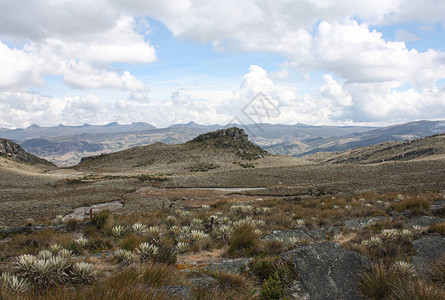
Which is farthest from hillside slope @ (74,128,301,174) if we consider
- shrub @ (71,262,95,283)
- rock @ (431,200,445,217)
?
shrub @ (71,262,95,283)

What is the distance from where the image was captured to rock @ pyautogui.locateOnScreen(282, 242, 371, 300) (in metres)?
4.61

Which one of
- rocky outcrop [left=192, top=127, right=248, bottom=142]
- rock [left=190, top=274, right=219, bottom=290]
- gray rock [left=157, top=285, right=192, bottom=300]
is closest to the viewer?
gray rock [left=157, top=285, right=192, bottom=300]

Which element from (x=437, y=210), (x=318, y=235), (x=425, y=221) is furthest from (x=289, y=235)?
→ (x=437, y=210)

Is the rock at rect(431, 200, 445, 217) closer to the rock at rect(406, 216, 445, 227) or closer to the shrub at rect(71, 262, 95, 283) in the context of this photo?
the rock at rect(406, 216, 445, 227)

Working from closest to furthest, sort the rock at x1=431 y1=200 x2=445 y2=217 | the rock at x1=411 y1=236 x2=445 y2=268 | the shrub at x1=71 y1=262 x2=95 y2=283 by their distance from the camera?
the shrub at x1=71 y1=262 x2=95 y2=283 → the rock at x1=411 y1=236 x2=445 y2=268 → the rock at x1=431 y1=200 x2=445 y2=217

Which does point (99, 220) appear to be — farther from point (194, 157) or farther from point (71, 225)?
point (194, 157)

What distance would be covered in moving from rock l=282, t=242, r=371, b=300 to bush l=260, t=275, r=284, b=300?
60 centimetres

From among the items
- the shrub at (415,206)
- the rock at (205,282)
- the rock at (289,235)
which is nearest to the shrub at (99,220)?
the rock at (289,235)

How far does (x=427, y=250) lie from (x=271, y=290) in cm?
494

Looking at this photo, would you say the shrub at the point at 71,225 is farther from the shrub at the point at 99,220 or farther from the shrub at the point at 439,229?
the shrub at the point at 439,229

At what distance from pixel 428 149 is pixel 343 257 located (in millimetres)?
137662

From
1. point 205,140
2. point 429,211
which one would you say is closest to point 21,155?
point 205,140

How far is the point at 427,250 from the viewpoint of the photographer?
6.25 m

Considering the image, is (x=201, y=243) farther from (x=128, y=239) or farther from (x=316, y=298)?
(x=316, y=298)
